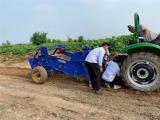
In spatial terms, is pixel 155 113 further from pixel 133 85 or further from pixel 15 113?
pixel 15 113

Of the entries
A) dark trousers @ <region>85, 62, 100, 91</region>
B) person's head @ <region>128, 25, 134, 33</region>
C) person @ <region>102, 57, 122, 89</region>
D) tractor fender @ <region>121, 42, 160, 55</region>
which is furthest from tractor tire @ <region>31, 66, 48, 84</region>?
person's head @ <region>128, 25, 134, 33</region>

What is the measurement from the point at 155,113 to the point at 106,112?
96 centimetres

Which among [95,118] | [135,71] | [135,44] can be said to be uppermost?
[135,44]

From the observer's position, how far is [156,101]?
338 inches

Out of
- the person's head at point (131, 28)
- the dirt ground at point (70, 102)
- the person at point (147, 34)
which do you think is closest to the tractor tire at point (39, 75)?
the dirt ground at point (70, 102)

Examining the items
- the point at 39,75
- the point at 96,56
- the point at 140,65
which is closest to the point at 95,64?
the point at 96,56

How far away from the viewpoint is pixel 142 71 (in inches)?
362

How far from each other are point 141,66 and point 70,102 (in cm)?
187

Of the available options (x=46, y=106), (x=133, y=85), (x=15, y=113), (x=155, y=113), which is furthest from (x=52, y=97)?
(x=155, y=113)

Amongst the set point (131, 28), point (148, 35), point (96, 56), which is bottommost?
point (96, 56)

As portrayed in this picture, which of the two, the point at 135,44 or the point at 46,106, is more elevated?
the point at 135,44

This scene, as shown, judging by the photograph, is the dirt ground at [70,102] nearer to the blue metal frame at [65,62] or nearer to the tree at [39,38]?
the blue metal frame at [65,62]

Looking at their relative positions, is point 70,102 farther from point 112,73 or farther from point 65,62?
point 65,62

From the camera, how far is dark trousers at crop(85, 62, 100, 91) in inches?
371
